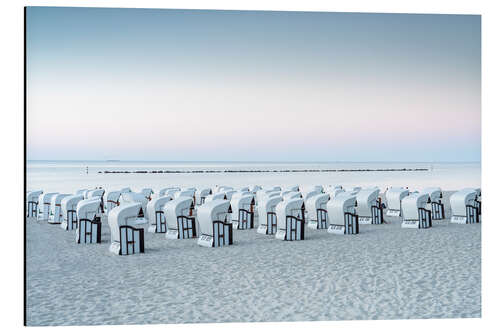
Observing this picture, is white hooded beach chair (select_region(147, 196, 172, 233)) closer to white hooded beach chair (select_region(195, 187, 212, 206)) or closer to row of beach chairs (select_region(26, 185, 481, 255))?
row of beach chairs (select_region(26, 185, 481, 255))

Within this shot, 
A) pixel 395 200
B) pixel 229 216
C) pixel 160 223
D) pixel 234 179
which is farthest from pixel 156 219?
pixel 234 179

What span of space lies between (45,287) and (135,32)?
13714 mm

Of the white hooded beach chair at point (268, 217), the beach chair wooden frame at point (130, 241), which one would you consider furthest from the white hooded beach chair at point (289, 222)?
the beach chair wooden frame at point (130, 241)

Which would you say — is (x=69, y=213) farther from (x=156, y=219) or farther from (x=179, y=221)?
(x=179, y=221)

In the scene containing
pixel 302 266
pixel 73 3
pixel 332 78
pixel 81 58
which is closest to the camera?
pixel 73 3

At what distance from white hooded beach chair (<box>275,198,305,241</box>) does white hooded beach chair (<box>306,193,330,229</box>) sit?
2058 mm

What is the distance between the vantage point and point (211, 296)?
9148mm

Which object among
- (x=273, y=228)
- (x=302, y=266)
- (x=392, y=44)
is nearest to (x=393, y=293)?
(x=302, y=266)

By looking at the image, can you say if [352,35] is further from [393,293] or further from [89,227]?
[393,293]

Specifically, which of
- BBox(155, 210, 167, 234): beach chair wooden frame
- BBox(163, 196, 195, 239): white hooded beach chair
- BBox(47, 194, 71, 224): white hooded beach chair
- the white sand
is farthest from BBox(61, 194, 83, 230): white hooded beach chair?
BBox(163, 196, 195, 239): white hooded beach chair

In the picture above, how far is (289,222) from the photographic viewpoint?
1545 centimetres

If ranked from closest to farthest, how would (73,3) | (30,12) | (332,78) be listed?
(30,12) < (73,3) < (332,78)

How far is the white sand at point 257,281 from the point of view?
27.1ft

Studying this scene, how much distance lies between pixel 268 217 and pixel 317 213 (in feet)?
7.07
